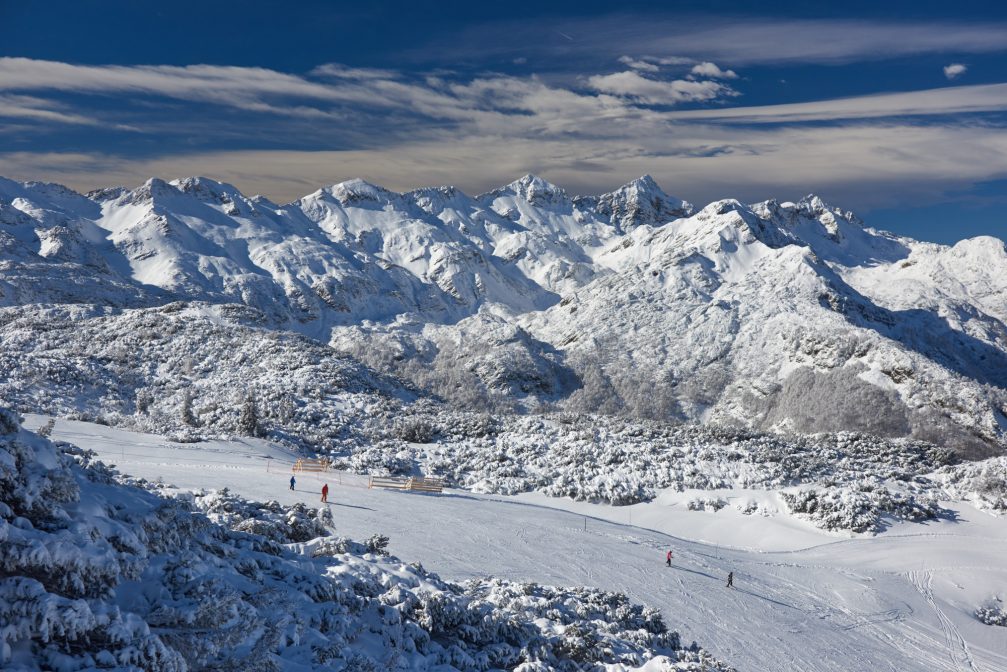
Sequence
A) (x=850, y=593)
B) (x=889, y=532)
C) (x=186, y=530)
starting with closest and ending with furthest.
Answer: (x=186, y=530) < (x=850, y=593) < (x=889, y=532)

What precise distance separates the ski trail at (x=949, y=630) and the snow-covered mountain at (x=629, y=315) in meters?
→ 46.0

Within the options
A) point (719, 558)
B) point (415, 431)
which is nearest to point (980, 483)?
point (719, 558)

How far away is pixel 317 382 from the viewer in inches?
2313

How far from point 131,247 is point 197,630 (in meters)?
179

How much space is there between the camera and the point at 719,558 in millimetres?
30875

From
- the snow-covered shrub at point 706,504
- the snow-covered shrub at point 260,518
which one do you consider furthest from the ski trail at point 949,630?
the snow-covered shrub at point 260,518

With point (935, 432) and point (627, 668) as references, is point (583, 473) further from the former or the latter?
point (935, 432)

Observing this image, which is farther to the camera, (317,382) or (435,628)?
(317,382)

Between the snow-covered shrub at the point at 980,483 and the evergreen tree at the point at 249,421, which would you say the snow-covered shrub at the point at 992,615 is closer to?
the snow-covered shrub at the point at 980,483

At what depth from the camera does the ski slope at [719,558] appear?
76.0ft

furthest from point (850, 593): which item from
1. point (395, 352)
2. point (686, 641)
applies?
point (395, 352)

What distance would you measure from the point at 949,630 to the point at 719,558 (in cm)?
853

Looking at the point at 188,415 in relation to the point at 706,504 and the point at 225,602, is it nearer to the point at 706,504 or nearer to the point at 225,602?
the point at 706,504

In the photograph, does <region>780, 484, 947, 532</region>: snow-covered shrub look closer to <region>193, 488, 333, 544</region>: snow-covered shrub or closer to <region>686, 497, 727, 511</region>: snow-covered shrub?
<region>686, 497, 727, 511</region>: snow-covered shrub
